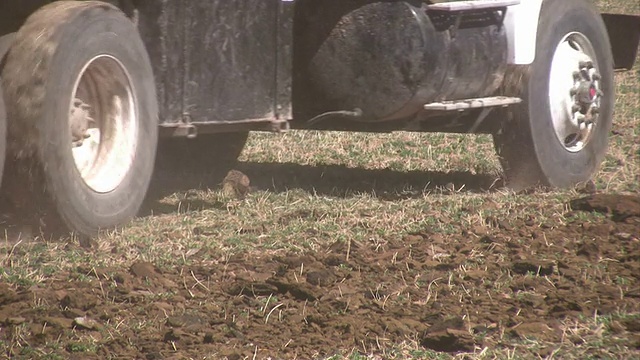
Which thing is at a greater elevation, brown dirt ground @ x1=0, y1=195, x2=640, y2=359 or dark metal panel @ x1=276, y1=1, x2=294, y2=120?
dark metal panel @ x1=276, y1=1, x2=294, y2=120

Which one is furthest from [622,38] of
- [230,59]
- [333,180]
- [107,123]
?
[107,123]

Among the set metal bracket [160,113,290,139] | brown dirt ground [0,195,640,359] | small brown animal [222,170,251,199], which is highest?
metal bracket [160,113,290,139]

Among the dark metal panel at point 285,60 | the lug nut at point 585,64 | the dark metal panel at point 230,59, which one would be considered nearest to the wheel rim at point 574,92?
the lug nut at point 585,64

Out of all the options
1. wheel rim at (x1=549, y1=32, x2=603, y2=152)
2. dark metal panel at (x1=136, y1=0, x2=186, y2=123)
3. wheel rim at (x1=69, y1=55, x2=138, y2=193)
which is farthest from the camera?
wheel rim at (x1=549, y1=32, x2=603, y2=152)

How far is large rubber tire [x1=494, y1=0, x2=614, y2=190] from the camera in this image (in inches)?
301

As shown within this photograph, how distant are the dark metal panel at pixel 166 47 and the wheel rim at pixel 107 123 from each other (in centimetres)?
35

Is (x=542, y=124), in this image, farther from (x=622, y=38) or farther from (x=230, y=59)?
(x=230, y=59)

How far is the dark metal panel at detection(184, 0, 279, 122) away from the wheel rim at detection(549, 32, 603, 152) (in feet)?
6.32

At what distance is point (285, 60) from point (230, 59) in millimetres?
388

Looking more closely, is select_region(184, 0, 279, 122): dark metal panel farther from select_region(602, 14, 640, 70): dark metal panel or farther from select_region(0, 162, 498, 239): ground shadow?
select_region(602, 14, 640, 70): dark metal panel

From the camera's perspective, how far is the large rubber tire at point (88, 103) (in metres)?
5.42

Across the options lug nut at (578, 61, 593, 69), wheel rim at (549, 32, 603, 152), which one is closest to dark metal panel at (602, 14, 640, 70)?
wheel rim at (549, 32, 603, 152)

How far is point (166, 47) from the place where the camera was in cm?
627

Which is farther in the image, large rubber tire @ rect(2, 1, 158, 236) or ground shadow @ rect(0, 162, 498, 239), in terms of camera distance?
ground shadow @ rect(0, 162, 498, 239)
